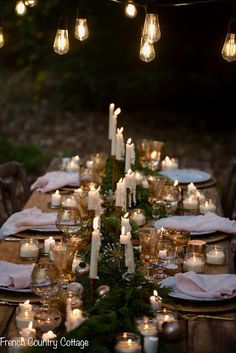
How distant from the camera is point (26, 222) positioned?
4.76 m

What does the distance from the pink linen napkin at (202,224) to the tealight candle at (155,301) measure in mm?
1277

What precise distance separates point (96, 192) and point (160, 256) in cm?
53

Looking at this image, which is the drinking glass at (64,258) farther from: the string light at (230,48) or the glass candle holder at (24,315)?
the string light at (230,48)

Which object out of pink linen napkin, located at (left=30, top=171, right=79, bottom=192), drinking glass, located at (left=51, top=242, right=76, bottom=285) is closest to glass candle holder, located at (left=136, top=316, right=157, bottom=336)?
drinking glass, located at (left=51, top=242, right=76, bottom=285)

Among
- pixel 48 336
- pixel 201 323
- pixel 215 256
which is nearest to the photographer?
pixel 48 336

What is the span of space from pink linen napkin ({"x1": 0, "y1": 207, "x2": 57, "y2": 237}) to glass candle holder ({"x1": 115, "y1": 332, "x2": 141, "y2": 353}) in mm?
1802

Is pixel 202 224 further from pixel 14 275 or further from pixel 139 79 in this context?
pixel 139 79

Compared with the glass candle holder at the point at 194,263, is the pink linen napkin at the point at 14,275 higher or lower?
lower

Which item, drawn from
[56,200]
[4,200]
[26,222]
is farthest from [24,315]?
[4,200]

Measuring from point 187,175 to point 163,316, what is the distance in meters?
3.03

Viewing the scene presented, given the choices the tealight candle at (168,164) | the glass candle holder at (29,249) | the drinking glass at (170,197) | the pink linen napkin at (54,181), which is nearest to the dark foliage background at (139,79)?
the tealight candle at (168,164)

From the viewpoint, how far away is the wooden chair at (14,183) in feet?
19.4

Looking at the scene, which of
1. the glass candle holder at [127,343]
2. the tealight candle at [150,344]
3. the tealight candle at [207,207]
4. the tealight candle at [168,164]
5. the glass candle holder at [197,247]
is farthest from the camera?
the tealight candle at [168,164]

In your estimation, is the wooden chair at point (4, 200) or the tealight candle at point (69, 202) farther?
the wooden chair at point (4, 200)
